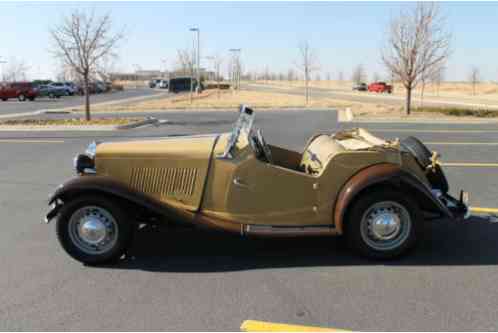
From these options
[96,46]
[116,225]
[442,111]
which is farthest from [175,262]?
[442,111]

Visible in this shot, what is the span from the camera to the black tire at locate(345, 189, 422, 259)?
4.34 metres

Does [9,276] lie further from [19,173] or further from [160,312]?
[19,173]

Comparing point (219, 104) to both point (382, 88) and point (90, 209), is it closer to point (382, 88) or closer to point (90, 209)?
point (90, 209)

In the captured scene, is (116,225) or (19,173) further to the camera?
(19,173)

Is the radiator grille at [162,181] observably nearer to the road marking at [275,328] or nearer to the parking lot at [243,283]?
the parking lot at [243,283]

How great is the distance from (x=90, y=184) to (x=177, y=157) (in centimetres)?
83

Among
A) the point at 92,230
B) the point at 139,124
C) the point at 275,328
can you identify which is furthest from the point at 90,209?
the point at 139,124

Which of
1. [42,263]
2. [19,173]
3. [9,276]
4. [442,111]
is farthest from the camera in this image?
[442,111]

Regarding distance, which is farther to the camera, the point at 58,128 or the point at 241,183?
the point at 58,128

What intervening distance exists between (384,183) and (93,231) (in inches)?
109

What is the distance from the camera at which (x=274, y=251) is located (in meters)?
4.72

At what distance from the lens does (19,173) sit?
29.0 feet

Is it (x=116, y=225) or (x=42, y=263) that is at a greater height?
(x=116, y=225)

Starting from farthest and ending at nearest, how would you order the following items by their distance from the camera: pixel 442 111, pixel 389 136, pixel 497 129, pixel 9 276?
pixel 442 111, pixel 497 129, pixel 389 136, pixel 9 276
